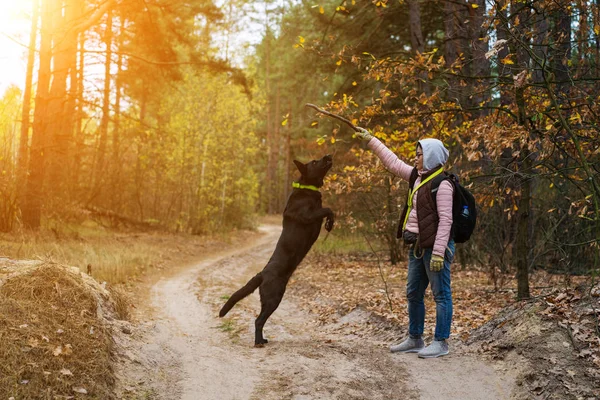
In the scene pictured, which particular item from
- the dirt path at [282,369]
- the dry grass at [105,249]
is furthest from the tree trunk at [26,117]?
the dirt path at [282,369]

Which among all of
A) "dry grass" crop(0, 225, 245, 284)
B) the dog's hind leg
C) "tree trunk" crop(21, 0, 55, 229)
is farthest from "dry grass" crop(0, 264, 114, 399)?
"tree trunk" crop(21, 0, 55, 229)

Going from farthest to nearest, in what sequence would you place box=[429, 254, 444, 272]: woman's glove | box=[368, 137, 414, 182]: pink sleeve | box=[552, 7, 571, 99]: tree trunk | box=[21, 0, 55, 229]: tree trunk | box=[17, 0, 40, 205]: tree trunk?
box=[21, 0, 55, 229]: tree trunk, box=[17, 0, 40, 205]: tree trunk, box=[368, 137, 414, 182]: pink sleeve, box=[552, 7, 571, 99]: tree trunk, box=[429, 254, 444, 272]: woman's glove

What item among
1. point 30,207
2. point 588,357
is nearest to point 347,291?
point 588,357

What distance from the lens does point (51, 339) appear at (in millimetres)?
4457

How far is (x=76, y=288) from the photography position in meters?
5.43

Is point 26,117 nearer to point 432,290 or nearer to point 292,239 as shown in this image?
point 292,239

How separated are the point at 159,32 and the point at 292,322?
38.5ft

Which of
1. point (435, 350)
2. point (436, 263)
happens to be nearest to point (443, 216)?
point (436, 263)

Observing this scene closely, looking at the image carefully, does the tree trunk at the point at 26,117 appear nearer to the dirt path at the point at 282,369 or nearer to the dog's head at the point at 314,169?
the dirt path at the point at 282,369

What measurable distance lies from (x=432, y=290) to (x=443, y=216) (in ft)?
2.55

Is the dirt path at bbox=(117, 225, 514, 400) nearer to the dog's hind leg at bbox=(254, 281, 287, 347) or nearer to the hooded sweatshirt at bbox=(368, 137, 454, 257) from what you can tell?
the dog's hind leg at bbox=(254, 281, 287, 347)

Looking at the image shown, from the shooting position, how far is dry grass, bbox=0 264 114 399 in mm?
3957

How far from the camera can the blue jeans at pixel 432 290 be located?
5.16 m

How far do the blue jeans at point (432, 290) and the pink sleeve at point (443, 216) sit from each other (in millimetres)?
178
